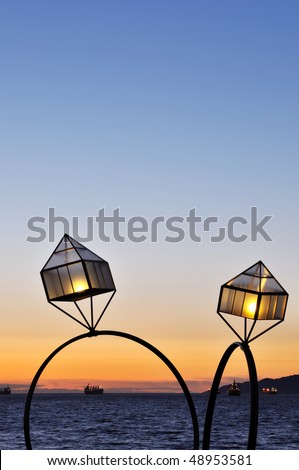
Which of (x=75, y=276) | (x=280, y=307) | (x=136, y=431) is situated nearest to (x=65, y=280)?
(x=75, y=276)

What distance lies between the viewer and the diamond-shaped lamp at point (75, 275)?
1005 cm

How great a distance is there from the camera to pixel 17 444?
2886 inches

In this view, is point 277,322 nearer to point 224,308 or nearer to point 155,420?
point 224,308

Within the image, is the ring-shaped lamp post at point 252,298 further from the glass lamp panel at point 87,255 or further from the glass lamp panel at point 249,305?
the glass lamp panel at point 87,255

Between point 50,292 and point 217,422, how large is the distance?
95624mm

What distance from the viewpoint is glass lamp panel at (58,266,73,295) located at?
33.0ft

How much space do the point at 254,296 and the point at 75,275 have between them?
1991mm

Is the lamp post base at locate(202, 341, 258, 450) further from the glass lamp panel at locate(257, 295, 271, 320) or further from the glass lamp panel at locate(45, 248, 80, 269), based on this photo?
the glass lamp panel at locate(45, 248, 80, 269)

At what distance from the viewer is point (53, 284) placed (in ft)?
33.4

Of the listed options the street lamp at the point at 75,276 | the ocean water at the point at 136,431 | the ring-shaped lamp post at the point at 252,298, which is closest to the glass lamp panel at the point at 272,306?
the ring-shaped lamp post at the point at 252,298

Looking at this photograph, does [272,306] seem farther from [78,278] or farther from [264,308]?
[78,278]

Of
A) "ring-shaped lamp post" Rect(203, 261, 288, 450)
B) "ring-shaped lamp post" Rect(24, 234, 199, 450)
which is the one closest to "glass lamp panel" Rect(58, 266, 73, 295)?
"ring-shaped lamp post" Rect(24, 234, 199, 450)

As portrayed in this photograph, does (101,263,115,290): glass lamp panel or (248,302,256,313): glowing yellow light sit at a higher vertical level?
(101,263,115,290): glass lamp panel
